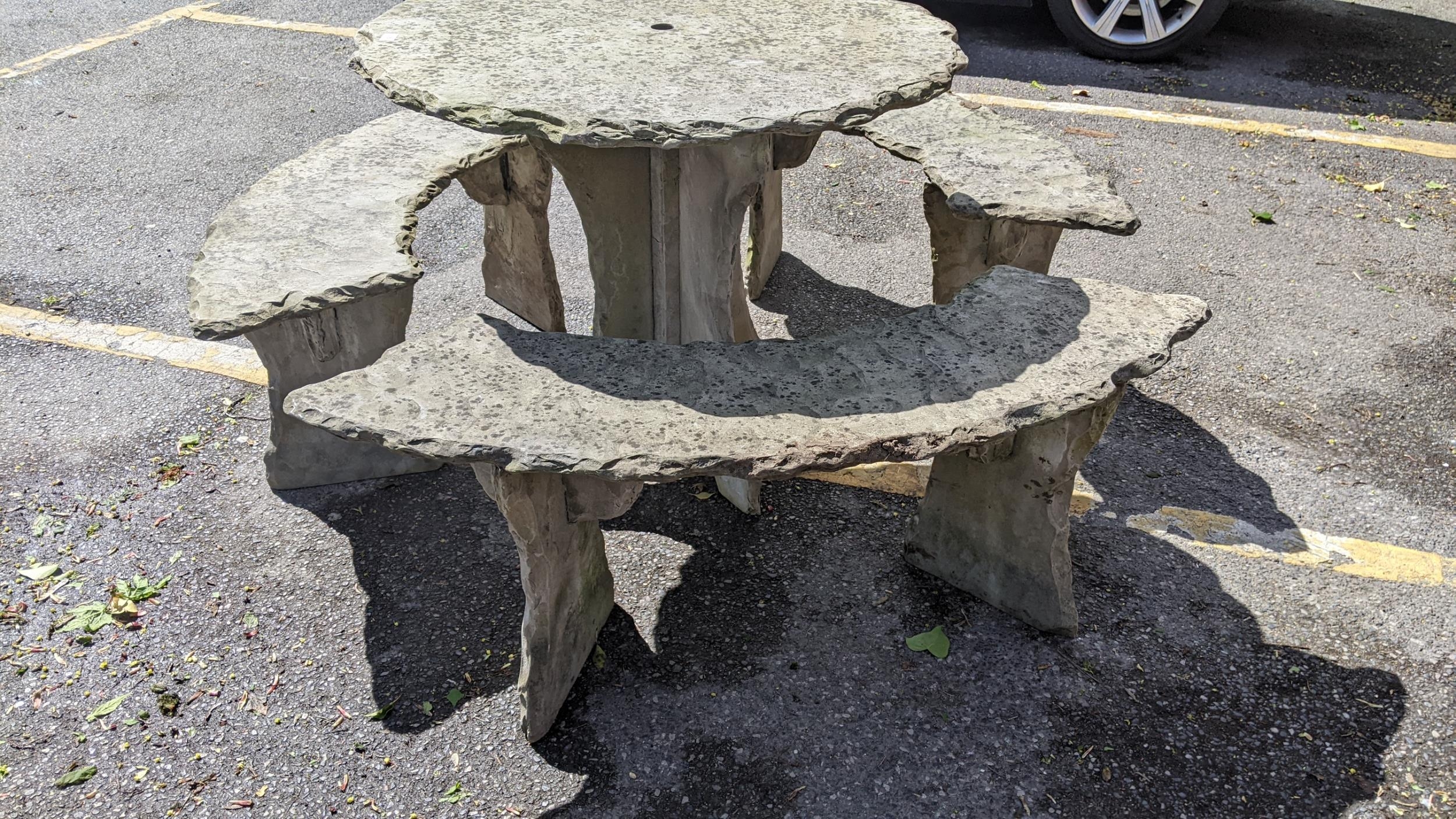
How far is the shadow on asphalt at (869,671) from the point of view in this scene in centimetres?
265

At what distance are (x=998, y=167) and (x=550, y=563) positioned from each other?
2.13 m

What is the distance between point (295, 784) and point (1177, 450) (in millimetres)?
3012

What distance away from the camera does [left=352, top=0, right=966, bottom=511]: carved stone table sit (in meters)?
2.70

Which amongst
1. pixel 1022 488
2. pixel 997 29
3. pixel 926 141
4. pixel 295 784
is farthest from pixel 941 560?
pixel 997 29

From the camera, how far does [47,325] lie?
446cm

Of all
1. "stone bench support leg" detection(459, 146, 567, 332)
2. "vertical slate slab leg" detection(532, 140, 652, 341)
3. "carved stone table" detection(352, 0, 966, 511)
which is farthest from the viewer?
"stone bench support leg" detection(459, 146, 567, 332)

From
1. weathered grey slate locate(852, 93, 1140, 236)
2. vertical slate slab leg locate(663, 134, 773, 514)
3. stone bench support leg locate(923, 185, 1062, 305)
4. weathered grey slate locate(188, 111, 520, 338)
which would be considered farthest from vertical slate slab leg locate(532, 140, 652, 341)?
stone bench support leg locate(923, 185, 1062, 305)

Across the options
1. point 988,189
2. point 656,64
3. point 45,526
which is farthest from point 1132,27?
point 45,526

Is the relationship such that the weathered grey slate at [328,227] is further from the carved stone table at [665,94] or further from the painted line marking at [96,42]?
the painted line marking at [96,42]

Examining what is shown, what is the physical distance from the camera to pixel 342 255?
3.32m

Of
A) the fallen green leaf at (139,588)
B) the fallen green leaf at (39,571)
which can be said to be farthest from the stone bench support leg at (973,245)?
the fallen green leaf at (39,571)

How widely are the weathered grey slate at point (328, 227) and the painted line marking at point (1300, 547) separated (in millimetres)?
2522

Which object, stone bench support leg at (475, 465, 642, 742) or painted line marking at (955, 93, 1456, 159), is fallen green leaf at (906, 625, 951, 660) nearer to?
stone bench support leg at (475, 465, 642, 742)

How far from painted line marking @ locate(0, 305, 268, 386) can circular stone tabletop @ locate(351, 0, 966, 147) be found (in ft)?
5.13
